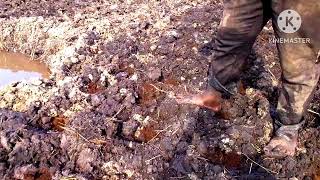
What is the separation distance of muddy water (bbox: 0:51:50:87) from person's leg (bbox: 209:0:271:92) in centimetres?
181

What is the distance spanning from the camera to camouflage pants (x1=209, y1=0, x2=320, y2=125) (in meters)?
2.16

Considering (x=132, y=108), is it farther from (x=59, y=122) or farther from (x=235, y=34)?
(x=235, y=34)

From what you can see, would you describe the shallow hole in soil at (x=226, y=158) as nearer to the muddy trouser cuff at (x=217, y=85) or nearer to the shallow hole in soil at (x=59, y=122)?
the muddy trouser cuff at (x=217, y=85)

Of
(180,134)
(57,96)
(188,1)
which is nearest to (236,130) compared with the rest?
(180,134)

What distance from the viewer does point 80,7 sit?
4.38 metres

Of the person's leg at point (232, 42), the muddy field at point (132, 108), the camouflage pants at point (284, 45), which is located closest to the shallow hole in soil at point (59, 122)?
the muddy field at point (132, 108)

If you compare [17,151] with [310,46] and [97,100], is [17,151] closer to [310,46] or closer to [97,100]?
[97,100]

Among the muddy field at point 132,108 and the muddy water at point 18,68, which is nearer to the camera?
the muddy field at point 132,108

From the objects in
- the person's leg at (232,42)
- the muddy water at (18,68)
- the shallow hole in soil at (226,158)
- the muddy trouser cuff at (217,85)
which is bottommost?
the shallow hole in soil at (226,158)

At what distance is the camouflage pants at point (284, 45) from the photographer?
7.10ft

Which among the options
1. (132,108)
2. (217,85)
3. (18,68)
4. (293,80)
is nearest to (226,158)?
(217,85)

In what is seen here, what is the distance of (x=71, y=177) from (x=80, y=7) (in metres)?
2.51

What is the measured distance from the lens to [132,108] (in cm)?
296

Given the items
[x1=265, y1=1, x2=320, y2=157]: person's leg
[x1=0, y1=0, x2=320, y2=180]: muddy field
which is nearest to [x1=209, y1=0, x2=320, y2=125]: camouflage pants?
[x1=265, y1=1, x2=320, y2=157]: person's leg
